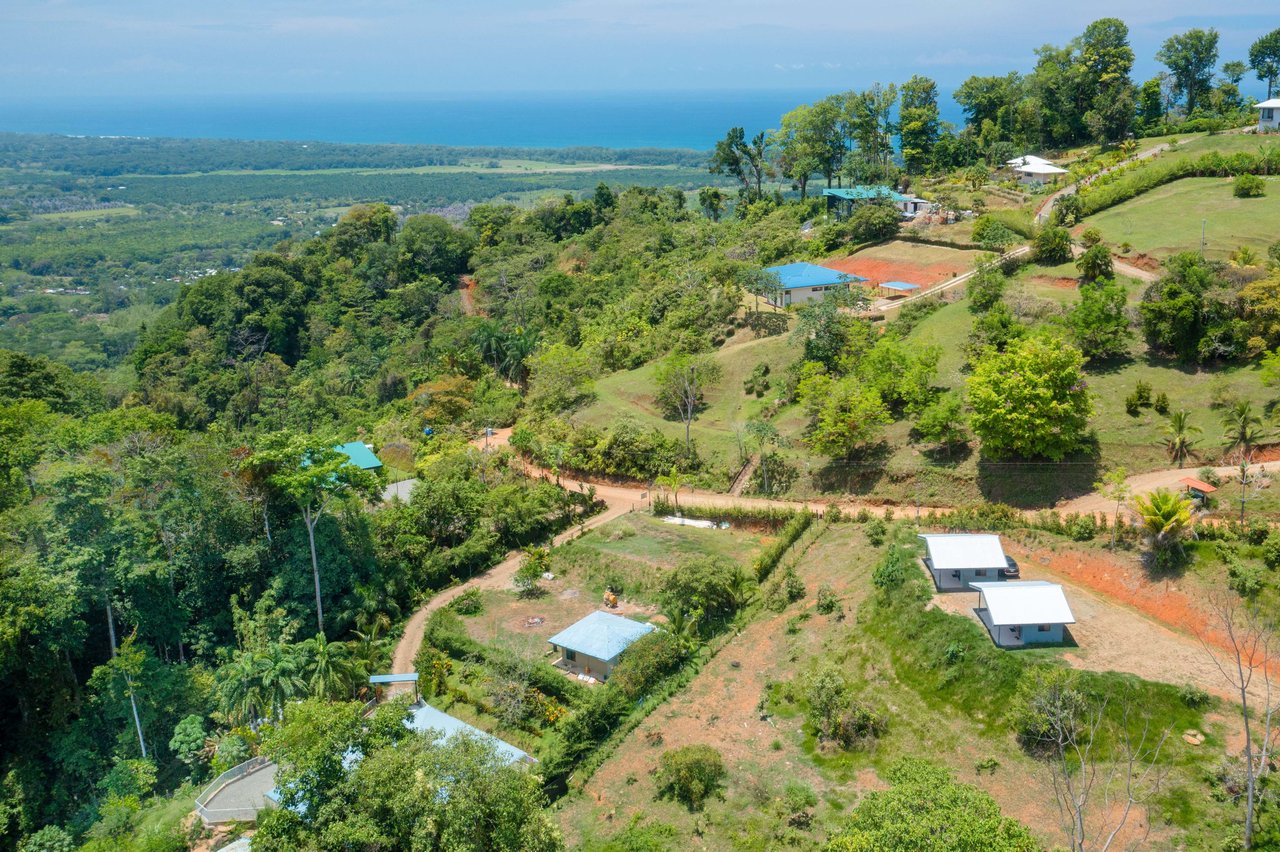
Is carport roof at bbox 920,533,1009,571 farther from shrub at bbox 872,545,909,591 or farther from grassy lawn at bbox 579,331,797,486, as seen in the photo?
grassy lawn at bbox 579,331,797,486

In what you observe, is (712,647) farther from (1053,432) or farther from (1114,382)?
(1114,382)

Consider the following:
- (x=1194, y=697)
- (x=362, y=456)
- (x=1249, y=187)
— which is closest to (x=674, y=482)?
(x=362, y=456)

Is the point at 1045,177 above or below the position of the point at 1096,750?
above

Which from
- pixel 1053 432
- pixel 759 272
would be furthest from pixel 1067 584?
pixel 759 272

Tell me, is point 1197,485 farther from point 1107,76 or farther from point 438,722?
point 1107,76

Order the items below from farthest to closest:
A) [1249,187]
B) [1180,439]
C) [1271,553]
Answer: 1. [1249,187]
2. [1180,439]
3. [1271,553]

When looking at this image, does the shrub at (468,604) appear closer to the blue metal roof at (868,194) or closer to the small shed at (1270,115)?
the blue metal roof at (868,194)
